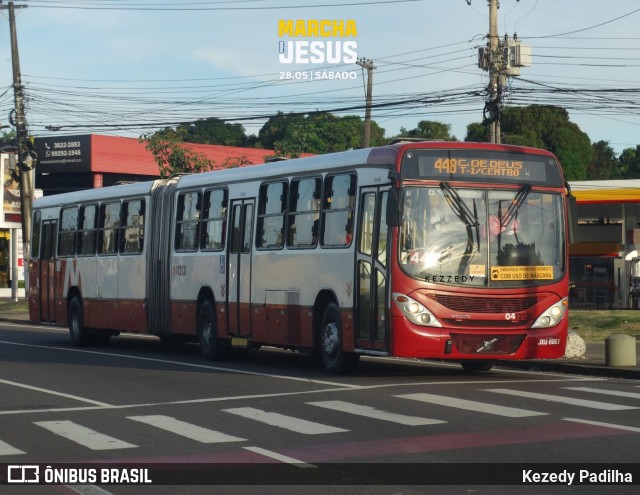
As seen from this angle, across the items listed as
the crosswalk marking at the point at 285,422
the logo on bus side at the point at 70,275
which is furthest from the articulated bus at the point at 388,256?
the logo on bus side at the point at 70,275

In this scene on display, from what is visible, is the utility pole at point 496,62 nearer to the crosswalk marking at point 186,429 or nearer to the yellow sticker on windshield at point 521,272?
the yellow sticker on windshield at point 521,272

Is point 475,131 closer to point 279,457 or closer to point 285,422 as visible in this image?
point 285,422

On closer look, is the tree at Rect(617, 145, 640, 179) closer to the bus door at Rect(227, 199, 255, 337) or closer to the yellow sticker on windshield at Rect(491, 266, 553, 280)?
the bus door at Rect(227, 199, 255, 337)

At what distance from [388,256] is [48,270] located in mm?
14791

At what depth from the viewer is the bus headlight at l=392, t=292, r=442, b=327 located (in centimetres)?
1750

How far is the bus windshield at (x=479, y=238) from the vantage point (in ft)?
57.8

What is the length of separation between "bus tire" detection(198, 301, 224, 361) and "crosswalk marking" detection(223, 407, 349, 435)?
803 cm

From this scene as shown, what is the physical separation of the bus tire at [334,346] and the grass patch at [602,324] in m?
10.4

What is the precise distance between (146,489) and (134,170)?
194 ft

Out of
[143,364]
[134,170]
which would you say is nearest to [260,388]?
[143,364]

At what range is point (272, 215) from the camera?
21.3 metres

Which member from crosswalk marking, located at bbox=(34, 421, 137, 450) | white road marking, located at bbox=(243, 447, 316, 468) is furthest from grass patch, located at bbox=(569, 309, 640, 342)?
white road marking, located at bbox=(243, 447, 316, 468)

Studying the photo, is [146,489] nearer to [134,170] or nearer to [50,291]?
[50,291]

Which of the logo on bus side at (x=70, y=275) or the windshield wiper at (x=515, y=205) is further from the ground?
the windshield wiper at (x=515, y=205)
